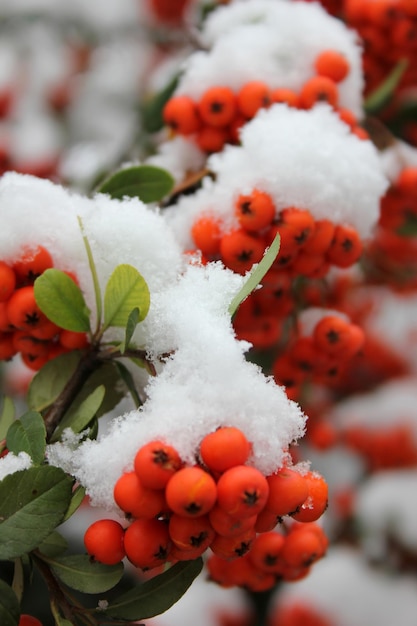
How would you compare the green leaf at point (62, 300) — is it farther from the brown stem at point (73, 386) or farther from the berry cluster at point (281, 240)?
the berry cluster at point (281, 240)

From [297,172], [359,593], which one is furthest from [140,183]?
[359,593]

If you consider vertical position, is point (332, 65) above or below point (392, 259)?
above

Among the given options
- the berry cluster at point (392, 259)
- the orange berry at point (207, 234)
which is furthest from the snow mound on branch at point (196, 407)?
the berry cluster at point (392, 259)

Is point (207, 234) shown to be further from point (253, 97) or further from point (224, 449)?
point (224, 449)

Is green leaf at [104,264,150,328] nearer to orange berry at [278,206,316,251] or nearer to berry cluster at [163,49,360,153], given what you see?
orange berry at [278,206,316,251]

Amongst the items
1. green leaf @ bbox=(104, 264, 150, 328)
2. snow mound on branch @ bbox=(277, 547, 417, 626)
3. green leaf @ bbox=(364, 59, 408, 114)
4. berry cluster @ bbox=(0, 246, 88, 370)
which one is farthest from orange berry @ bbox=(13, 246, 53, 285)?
snow mound on branch @ bbox=(277, 547, 417, 626)
